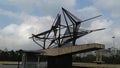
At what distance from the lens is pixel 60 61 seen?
4588 centimetres

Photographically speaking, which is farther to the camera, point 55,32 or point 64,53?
point 55,32

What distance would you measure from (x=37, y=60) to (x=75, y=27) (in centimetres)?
1137

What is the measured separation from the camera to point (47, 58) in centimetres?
4575

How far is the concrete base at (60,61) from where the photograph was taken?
1795 inches

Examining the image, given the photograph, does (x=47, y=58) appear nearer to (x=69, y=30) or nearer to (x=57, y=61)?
(x=57, y=61)

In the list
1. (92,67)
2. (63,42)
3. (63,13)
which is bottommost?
(92,67)

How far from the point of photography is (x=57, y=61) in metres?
45.9

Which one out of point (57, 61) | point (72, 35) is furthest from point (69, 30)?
point (57, 61)

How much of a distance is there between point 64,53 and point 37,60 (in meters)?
4.81

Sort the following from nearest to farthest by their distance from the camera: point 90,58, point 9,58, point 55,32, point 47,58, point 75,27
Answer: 1. point 47,58
2. point 75,27
3. point 55,32
4. point 9,58
5. point 90,58

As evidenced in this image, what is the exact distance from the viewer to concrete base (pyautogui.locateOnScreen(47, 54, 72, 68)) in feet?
150

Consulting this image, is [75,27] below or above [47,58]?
Result: above

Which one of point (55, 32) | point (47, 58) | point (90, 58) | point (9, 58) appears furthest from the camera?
point (90, 58)

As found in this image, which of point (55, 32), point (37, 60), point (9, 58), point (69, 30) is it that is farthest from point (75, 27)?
point (9, 58)
